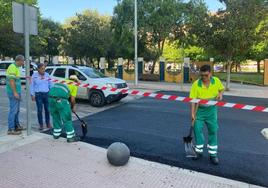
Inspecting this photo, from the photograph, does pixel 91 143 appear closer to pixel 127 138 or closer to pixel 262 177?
pixel 127 138

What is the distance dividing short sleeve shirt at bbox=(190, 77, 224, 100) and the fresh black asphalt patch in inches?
46.3

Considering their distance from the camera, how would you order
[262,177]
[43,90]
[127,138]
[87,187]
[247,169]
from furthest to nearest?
[43,90] → [127,138] → [247,169] → [262,177] → [87,187]

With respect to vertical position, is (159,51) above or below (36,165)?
above

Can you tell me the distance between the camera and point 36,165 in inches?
225

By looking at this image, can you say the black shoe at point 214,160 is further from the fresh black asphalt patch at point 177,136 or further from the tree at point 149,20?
the tree at point 149,20

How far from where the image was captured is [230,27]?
18672 millimetres

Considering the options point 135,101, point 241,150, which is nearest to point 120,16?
point 135,101

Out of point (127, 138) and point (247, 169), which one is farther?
point (127, 138)

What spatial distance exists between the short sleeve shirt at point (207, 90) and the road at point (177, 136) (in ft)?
3.86

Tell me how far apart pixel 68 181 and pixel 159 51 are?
3027 cm

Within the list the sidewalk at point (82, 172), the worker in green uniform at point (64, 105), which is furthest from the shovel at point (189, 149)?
the worker in green uniform at point (64, 105)

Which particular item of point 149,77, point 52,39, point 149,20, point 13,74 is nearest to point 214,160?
point 13,74

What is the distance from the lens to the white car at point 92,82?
43.0ft

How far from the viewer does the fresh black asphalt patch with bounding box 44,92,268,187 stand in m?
5.83
